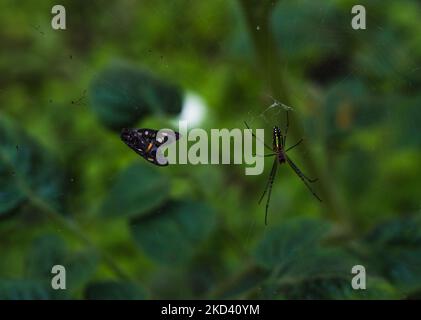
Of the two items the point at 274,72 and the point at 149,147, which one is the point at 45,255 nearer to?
the point at 149,147

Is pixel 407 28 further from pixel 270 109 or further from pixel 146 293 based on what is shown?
pixel 146 293

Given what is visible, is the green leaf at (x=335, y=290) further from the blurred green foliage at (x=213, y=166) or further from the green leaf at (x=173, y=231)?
the green leaf at (x=173, y=231)

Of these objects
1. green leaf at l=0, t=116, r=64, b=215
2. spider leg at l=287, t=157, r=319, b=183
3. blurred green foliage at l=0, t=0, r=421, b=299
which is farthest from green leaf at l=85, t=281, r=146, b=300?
spider leg at l=287, t=157, r=319, b=183

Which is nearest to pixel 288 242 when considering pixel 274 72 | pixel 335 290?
pixel 335 290

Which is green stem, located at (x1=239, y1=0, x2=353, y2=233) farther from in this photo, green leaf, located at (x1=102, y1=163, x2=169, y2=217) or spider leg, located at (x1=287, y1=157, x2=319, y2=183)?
green leaf, located at (x1=102, y1=163, x2=169, y2=217)

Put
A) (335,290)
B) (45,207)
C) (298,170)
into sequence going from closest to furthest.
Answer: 1. (335,290)
2. (45,207)
3. (298,170)
